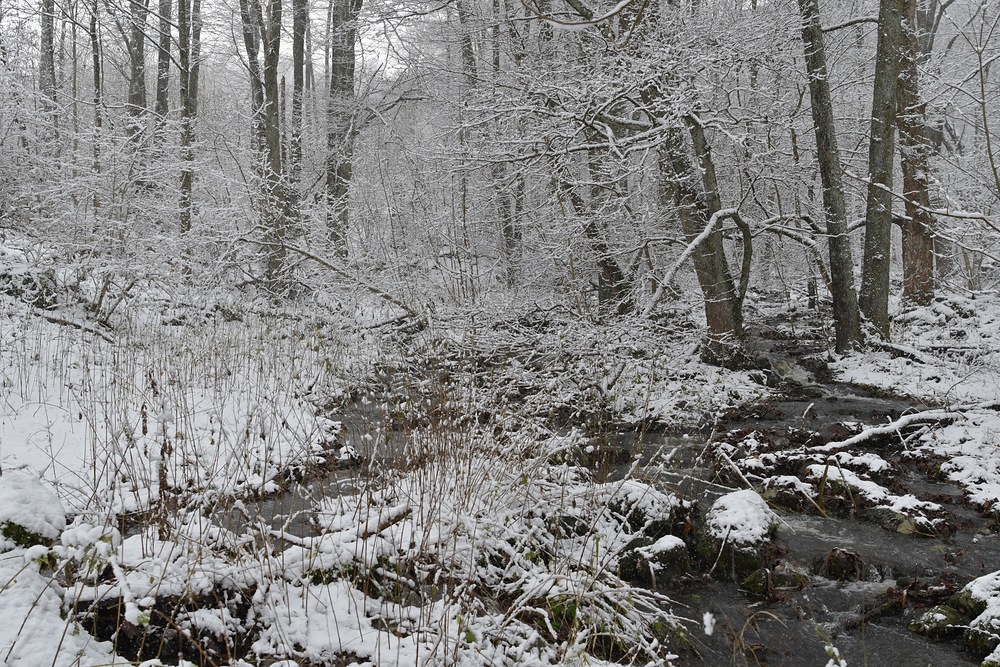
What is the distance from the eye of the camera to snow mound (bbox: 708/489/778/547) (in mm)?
4598

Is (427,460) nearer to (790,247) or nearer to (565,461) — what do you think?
(565,461)

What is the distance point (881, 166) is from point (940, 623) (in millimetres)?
7517

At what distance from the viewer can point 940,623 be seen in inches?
147

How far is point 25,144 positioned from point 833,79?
529 inches

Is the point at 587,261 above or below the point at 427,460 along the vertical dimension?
above

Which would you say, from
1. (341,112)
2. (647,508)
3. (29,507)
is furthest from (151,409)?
(341,112)

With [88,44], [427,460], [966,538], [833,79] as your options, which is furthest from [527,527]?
[88,44]

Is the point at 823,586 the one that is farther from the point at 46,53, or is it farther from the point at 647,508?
the point at 46,53

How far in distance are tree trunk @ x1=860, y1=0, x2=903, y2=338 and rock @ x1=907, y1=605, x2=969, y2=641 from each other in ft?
22.2

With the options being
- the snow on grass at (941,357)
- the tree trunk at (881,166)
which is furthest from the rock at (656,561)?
the tree trunk at (881,166)

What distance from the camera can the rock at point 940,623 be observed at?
3715 millimetres

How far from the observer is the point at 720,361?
9500 mm

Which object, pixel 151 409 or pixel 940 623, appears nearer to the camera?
pixel 940 623

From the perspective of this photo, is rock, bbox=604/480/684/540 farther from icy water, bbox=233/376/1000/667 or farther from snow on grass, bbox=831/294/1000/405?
snow on grass, bbox=831/294/1000/405
